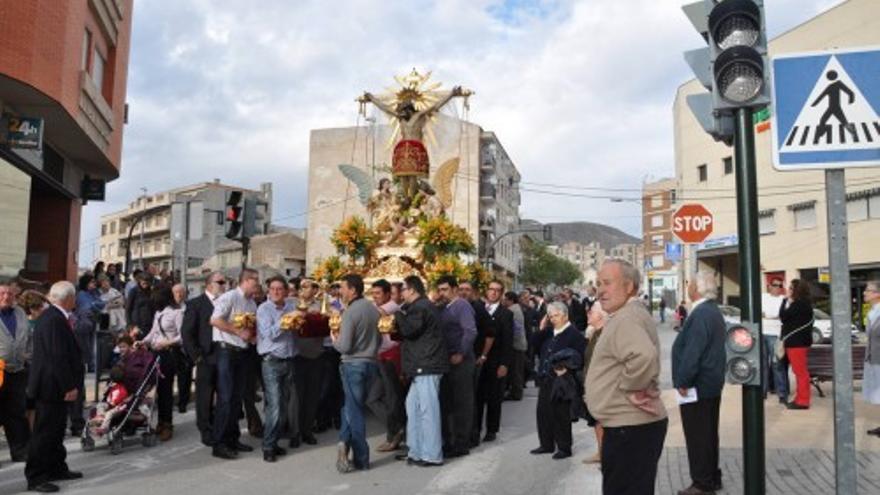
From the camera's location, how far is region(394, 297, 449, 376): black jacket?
7.90 meters

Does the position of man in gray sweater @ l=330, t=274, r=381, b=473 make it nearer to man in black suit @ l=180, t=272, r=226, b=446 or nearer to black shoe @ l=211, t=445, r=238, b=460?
black shoe @ l=211, t=445, r=238, b=460

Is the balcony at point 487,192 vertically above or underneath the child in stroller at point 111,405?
above

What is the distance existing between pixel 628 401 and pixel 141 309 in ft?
31.9

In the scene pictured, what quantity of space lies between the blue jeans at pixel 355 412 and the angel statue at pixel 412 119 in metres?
5.21

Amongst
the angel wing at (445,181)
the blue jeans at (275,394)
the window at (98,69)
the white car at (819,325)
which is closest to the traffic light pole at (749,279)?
the blue jeans at (275,394)

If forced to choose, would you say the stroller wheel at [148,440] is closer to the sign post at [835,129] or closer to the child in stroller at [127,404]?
the child in stroller at [127,404]

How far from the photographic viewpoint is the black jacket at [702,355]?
6352 mm

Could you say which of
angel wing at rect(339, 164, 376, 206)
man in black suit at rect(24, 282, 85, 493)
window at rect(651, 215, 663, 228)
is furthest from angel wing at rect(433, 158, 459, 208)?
window at rect(651, 215, 663, 228)

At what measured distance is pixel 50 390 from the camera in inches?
271

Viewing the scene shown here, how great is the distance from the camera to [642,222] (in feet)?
296

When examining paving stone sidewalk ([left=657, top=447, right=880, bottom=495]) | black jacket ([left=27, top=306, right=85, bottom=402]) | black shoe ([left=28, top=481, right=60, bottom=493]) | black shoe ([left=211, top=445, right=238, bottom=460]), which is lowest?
black shoe ([left=28, top=481, right=60, bottom=493])

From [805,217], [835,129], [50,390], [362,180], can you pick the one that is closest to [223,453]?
[50,390]

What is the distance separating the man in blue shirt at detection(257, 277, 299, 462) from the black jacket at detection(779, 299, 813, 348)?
7.53 meters

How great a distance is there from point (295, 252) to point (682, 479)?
62.1m
